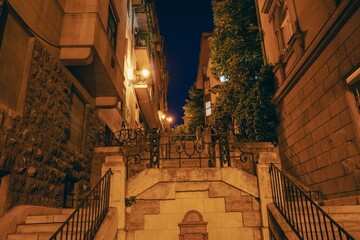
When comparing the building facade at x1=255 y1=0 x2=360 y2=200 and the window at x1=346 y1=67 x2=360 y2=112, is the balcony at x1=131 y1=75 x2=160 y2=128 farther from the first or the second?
the window at x1=346 y1=67 x2=360 y2=112

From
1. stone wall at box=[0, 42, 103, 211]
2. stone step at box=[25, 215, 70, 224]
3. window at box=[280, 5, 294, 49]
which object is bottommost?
stone step at box=[25, 215, 70, 224]

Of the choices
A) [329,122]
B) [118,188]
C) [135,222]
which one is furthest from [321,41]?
[135,222]

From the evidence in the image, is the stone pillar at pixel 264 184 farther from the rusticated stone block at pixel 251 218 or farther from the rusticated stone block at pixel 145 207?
the rusticated stone block at pixel 145 207

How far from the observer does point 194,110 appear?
37.3 meters

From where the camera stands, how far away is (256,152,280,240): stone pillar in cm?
730

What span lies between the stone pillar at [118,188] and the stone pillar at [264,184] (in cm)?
373

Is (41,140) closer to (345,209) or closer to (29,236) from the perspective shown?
(29,236)

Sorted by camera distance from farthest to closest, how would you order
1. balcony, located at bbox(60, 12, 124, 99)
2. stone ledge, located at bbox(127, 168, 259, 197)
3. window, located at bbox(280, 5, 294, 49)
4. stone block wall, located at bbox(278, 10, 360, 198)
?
window, located at bbox(280, 5, 294, 49) < balcony, located at bbox(60, 12, 124, 99) < stone block wall, located at bbox(278, 10, 360, 198) < stone ledge, located at bbox(127, 168, 259, 197)

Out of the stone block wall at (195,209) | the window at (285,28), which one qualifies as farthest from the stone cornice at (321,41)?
the stone block wall at (195,209)

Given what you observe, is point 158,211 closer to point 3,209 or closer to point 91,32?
point 3,209

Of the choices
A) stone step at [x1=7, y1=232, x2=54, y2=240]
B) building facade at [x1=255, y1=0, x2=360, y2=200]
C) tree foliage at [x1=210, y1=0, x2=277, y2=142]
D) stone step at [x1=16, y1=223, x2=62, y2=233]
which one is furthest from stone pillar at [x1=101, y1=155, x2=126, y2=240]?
tree foliage at [x1=210, y1=0, x2=277, y2=142]

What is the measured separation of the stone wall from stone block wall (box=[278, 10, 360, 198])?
8826 millimetres

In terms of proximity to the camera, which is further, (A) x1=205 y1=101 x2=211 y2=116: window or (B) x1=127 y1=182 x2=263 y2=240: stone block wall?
(A) x1=205 y1=101 x2=211 y2=116: window

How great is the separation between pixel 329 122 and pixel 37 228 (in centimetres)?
912
